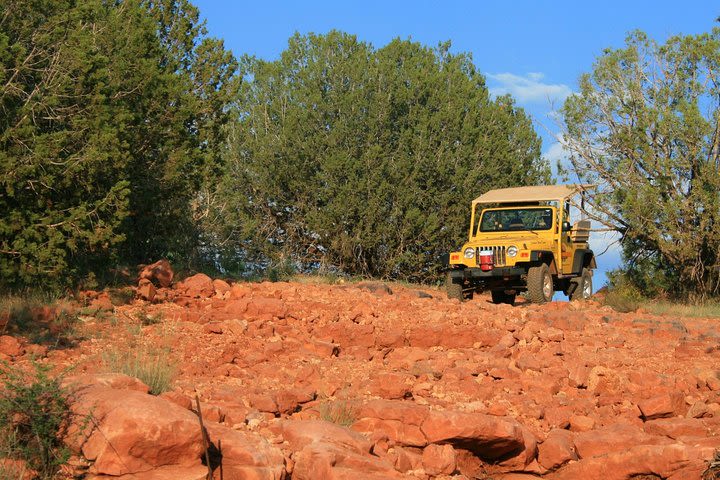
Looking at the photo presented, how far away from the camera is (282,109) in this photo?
25828mm

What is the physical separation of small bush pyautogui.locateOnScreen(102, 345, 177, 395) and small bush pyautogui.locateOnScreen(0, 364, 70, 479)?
1242mm

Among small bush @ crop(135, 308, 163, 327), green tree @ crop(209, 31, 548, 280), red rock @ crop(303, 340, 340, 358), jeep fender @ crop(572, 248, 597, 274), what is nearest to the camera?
red rock @ crop(303, 340, 340, 358)

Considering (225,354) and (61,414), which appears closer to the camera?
(61,414)

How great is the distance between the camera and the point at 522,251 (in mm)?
17203

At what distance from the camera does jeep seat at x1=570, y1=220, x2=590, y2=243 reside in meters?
19.1

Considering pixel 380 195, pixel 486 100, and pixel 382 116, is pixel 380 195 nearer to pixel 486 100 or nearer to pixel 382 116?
pixel 382 116

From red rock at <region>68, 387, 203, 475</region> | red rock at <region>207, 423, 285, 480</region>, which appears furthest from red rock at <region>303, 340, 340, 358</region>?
red rock at <region>68, 387, 203, 475</region>

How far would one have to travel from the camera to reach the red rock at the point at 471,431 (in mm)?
8242

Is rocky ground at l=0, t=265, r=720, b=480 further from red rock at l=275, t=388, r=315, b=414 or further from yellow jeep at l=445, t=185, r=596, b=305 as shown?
yellow jeep at l=445, t=185, r=596, b=305

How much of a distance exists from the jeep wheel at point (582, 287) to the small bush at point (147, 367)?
11.3 metres

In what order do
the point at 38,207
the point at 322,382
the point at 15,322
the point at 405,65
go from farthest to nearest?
the point at 405,65 → the point at 38,207 → the point at 15,322 → the point at 322,382

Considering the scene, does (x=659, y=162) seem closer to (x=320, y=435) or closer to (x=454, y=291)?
(x=454, y=291)

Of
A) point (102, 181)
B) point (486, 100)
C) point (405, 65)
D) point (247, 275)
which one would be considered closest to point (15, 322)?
point (102, 181)

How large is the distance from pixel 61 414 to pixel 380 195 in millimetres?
18203
